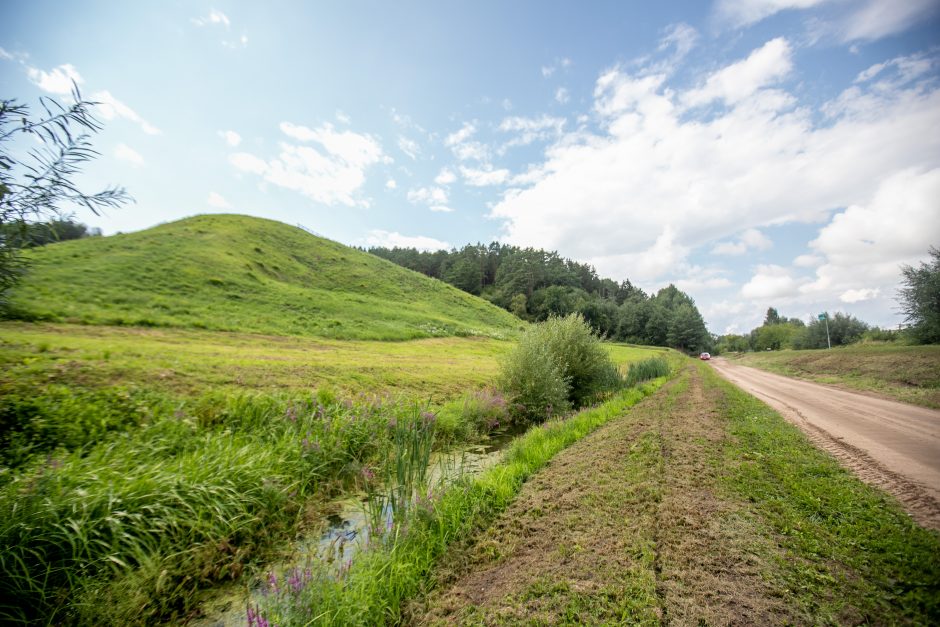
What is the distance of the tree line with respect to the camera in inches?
3494

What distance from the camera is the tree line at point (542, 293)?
291ft

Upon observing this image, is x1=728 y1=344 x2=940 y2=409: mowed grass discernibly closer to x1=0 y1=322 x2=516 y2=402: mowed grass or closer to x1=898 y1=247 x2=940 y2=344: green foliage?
x1=898 y1=247 x2=940 y2=344: green foliage

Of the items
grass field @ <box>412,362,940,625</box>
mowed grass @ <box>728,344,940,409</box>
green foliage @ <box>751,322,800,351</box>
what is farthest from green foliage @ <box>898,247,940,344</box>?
green foliage @ <box>751,322,800,351</box>

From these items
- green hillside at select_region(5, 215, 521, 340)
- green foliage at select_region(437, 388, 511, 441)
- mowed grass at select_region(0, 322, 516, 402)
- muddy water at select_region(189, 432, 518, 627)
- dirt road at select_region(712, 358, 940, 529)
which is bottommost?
muddy water at select_region(189, 432, 518, 627)

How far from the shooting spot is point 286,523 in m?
5.82

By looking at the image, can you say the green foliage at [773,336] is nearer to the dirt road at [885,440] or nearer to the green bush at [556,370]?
the green bush at [556,370]

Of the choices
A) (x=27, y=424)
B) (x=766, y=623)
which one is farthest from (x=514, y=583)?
(x=27, y=424)

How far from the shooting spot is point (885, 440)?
6.77 meters

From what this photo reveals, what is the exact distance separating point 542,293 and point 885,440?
84668mm

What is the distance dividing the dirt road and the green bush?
279 inches

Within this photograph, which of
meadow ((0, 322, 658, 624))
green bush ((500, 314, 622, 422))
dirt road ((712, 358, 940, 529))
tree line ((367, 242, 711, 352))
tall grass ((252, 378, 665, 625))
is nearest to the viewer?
tall grass ((252, 378, 665, 625))

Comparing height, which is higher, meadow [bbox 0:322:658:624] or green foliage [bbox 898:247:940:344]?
green foliage [bbox 898:247:940:344]

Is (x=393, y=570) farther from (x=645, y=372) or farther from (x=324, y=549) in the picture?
(x=645, y=372)

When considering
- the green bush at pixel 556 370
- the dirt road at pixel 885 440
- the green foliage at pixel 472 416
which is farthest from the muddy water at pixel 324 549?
the dirt road at pixel 885 440
